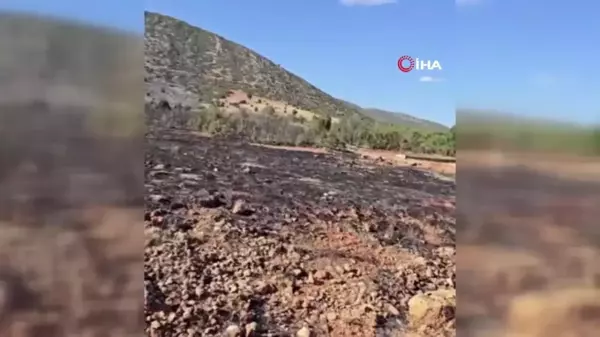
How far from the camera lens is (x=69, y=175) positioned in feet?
6.70

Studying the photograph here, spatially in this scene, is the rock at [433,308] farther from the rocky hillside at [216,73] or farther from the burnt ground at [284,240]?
the rocky hillside at [216,73]

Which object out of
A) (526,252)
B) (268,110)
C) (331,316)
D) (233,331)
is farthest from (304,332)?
(526,252)

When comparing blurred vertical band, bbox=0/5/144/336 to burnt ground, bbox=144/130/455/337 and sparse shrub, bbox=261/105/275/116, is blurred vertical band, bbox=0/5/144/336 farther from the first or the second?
sparse shrub, bbox=261/105/275/116

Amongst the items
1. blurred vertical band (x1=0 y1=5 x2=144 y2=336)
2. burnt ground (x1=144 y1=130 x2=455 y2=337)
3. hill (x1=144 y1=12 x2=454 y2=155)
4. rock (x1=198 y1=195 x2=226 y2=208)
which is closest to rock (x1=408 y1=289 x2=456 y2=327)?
burnt ground (x1=144 y1=130 x2=455 y2=337)

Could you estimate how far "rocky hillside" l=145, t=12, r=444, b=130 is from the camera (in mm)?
2172

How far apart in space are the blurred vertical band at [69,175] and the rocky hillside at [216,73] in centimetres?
7

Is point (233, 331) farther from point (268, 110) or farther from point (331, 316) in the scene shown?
point (268, 110)

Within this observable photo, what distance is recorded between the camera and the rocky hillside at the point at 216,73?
7.13 feet

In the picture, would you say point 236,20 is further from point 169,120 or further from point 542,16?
point 542,16

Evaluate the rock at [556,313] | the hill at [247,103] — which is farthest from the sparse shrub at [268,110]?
the rock at [556,313]

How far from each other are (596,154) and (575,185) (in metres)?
0.14

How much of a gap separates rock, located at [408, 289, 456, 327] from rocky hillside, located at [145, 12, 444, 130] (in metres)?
0.58

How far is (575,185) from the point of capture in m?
2.57

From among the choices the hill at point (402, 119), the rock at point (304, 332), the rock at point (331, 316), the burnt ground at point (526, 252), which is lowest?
the rock at point (304, 332)
